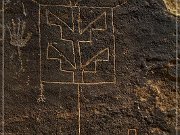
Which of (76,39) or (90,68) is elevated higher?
(76,39)

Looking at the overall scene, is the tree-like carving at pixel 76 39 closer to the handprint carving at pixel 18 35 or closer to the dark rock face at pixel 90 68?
the dark rock face at pixel 90 68

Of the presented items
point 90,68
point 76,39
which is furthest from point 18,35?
point 90,68

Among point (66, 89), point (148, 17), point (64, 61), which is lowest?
point (66, 89)

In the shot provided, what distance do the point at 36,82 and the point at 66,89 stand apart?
212 millimetres

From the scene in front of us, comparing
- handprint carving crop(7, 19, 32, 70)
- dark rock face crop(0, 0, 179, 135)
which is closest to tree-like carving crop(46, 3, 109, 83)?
dark rock face crop(0, 0, 179, 135)

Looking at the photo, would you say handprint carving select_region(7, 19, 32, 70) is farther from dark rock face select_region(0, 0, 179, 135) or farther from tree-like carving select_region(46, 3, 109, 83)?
tree-like carving select_region(46, 3, 109, 83)

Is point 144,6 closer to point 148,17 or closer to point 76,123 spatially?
point 148,17

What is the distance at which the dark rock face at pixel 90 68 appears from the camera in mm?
3090

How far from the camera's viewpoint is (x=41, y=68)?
3.11 m

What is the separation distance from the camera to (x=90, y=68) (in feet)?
10.4

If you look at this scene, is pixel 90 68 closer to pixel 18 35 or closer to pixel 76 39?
pixel 76 39

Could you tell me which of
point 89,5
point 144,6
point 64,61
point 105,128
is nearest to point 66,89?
point 64,61

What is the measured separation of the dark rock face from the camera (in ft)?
10.1

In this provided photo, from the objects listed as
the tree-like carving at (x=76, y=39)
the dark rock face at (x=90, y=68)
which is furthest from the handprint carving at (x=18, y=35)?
the tree-like carving at (x=76, y=39)
